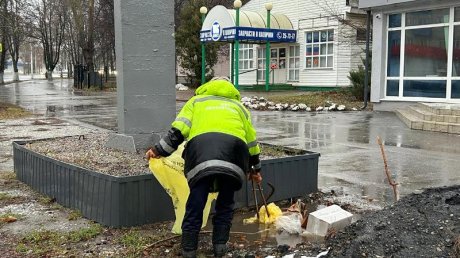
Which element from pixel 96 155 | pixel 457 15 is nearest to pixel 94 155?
pixel 96 155

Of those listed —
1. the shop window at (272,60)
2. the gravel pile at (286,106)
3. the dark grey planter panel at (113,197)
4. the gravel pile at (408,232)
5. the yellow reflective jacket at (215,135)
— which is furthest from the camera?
the shop window at (272,60)

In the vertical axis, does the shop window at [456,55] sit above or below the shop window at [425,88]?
above

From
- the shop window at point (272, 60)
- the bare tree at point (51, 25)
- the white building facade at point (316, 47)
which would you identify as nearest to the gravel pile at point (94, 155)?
the white building facade at point (316, 47)

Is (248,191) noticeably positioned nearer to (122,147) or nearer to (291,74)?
(122,147)

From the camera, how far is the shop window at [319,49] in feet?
89.4

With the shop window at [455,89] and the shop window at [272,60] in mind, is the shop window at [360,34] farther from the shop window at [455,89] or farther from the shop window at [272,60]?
the shop window at [455,89]

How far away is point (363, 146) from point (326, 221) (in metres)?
6.03

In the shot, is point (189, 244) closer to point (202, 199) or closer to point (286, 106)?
point (202, 199)

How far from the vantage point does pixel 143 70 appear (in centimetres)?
723

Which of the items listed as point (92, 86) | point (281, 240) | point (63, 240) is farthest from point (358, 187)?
point (92, 86)

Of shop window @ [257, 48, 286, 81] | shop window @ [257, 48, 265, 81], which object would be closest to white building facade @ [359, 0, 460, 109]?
shop window @ [257, 48, 286, 81]

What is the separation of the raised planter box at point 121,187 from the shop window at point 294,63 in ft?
77.6

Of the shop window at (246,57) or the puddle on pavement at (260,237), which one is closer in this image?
the puddle on pavement at (260,237)

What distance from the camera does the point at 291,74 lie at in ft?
99.8
